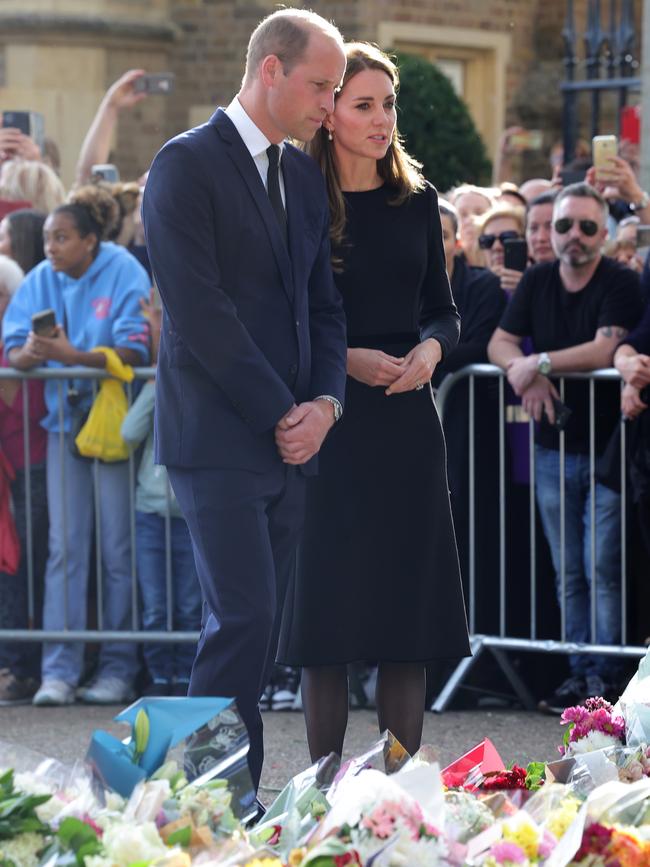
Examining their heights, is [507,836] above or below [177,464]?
below

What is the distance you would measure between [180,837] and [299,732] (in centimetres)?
345

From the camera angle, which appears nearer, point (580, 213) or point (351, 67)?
point (351, 67)

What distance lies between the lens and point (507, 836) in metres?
2.55

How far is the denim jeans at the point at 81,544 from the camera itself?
22.0ft

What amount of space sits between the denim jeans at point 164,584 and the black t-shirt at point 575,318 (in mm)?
1566

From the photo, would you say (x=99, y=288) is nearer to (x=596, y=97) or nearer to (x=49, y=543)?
(x=49, y=543)

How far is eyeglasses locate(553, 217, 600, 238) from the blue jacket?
1765 mm

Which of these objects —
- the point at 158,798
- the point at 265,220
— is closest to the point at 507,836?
the point at 158,798

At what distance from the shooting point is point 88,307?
22.2 feet

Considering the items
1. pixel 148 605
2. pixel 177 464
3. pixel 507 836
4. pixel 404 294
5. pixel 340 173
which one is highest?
pixel 340 173

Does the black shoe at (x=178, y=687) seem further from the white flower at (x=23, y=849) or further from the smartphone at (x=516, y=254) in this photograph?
the white flower at (x=23, y=849)

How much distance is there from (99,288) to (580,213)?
2.03 m

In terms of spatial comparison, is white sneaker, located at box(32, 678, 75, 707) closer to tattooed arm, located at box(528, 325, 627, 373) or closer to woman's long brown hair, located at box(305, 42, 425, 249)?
tattooed arm, located at box(528, 325, 627, 373)

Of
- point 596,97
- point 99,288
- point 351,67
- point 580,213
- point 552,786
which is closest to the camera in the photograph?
point 552,786
